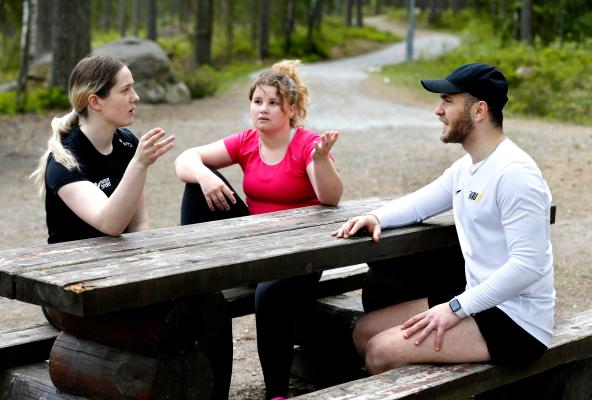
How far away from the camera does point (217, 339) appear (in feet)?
12.7

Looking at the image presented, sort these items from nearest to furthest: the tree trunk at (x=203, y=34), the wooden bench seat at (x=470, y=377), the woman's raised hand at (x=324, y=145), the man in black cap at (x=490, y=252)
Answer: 1. the wooden bench seat at (x=470, y=377)
2. the man in black cap at (x=490, y=252)
3. the woman's raised hand at (x=324, y=145)
4. the tree trunk at (x=203, y=34)

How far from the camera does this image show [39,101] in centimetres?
1914

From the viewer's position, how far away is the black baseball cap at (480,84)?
12.6 ft

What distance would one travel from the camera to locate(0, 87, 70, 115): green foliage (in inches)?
745

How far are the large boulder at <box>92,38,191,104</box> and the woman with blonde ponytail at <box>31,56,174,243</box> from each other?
52.4 feet

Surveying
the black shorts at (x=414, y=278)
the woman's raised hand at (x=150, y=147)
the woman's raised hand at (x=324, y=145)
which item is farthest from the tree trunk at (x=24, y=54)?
the woman's raised hand at (x=150, y=147)

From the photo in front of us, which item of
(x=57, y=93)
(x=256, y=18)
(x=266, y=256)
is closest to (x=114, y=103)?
(x=266, y=256)

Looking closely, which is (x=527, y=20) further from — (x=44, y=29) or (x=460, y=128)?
(x=460, y=128)

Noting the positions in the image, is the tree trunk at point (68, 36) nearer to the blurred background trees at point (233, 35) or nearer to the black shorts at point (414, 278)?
the blurred background trees at point (233, 35)

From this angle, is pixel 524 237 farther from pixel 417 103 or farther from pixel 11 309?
pixel 417 103

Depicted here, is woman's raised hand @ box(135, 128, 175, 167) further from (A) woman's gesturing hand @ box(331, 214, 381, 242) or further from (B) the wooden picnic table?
(A) woman's gesturing hand @ box(331, 214, 381, 242)

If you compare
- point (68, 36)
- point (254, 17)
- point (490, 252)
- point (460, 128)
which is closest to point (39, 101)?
point (68, 36)

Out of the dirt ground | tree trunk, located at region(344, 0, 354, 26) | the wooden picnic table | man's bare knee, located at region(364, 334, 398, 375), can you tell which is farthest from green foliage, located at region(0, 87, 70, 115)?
tree trunk, located at region(344, 0, 354, 26)

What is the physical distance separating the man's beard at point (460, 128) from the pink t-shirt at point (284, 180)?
40.1 inches
